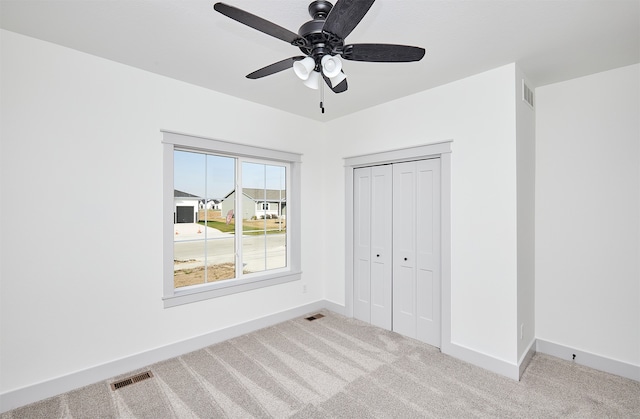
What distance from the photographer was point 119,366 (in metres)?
2.56

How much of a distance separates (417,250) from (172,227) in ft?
8.35

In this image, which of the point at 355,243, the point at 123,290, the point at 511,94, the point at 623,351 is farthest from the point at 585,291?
the point at 123,290

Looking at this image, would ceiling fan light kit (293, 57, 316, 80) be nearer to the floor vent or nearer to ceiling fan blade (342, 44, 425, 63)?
ceiling fan blade (342, 44, 425, 63)

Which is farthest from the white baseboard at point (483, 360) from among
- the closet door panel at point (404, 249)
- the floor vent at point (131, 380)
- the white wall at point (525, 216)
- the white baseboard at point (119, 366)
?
the floor vent at point (131, 380)

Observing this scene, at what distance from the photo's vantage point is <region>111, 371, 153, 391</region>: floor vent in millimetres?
2405

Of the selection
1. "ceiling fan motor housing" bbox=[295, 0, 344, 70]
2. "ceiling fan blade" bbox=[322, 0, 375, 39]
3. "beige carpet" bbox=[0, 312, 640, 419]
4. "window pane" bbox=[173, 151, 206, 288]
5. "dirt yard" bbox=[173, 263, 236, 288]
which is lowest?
"beige carpet" bbox=[0, 312, 640, 419]

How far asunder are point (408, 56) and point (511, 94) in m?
1.42

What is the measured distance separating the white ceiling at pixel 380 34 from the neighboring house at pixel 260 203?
127cm

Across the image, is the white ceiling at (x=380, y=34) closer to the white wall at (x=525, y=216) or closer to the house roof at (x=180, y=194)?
the white wall at (x=525, y=216)

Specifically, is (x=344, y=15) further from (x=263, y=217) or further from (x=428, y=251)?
(x=263, y=217)

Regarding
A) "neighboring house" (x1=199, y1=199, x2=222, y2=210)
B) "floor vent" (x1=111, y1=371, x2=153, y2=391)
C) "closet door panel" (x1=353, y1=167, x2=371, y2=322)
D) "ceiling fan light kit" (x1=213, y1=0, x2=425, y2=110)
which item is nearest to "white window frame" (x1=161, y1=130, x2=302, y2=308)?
"neighboring house" (x1=199, y1=199, x2=222, y2=210)

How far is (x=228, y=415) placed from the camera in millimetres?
2080

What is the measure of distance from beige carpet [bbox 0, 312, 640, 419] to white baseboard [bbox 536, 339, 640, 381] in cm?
8

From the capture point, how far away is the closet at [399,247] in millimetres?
3168
